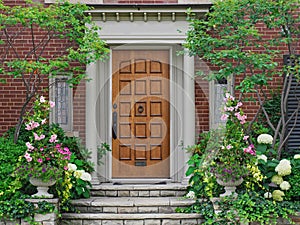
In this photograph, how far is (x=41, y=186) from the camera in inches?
274

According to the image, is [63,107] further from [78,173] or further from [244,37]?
[244,37]

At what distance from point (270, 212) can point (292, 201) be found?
584 mm

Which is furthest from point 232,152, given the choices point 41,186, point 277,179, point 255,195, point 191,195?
point 41,186

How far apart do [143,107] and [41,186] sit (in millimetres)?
2940

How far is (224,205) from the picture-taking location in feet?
23.1

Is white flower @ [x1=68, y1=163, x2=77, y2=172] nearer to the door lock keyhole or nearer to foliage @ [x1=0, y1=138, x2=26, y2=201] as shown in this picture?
foliage @ [x1=0, y1=138, x2=26, y2=201]

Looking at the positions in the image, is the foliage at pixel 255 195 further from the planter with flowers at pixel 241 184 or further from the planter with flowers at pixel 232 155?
the planter with flowers at pixel 232 155

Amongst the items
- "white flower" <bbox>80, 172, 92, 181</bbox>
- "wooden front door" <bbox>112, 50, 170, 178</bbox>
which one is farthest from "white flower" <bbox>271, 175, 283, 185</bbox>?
"white flower" <bbox>80, 172, 92, 181</bbox>

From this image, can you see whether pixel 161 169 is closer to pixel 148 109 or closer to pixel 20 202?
pixel 148 109

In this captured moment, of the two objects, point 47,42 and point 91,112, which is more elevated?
point 47,42

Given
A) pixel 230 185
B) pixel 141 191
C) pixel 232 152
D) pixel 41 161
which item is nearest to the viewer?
pixel 41 161

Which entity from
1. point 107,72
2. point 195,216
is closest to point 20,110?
point 107,72

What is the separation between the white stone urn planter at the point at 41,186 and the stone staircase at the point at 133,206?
467mm

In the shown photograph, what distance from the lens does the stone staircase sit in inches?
283
